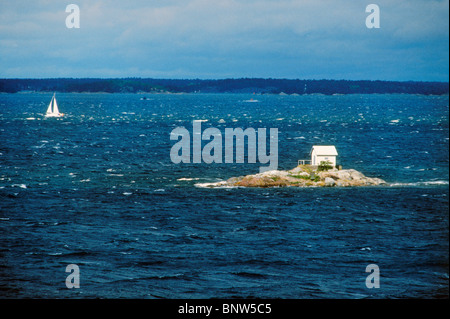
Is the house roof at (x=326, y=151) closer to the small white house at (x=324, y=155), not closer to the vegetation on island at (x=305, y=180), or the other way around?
the small white house at (x=324, y=155)

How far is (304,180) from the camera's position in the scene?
7519 cm

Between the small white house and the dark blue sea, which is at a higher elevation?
the small white house

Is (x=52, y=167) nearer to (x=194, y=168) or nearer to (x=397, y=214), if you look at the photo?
(x=194, y=168)

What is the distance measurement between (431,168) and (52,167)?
197 feet

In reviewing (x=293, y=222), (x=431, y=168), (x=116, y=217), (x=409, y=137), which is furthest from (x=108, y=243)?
(x=409, y=137)

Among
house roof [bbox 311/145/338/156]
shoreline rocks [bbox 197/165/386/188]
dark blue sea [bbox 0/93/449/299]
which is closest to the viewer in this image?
dark blue sea [bbox 0/93/449/299]

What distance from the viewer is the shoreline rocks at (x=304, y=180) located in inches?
2913

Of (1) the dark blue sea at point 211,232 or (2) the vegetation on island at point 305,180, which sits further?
(2) the vegetation on island at point 305,180

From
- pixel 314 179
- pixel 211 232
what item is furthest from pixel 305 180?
pixel 211 232

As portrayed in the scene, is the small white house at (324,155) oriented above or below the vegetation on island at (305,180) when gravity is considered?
above

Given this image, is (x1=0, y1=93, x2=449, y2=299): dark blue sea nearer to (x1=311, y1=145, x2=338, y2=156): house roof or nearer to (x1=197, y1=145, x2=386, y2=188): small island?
(x1=197, y1=145, x2=386, y2=188): small island

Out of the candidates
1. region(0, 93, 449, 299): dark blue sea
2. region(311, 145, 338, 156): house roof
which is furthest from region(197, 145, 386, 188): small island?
region(0, 93, 449, 299): dark blue sea

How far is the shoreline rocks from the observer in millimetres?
74000

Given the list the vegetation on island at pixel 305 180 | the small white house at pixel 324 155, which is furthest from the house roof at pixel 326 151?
the vegetation on island at pixel 305 180
